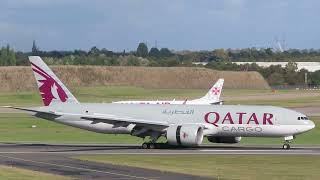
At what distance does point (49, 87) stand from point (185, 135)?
1079cm

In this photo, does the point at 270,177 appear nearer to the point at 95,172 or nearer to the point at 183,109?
the point at 95,172

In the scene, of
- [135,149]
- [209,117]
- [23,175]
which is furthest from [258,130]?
[23,175]

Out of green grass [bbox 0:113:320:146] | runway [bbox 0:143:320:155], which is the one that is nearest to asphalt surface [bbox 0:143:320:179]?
runway [bbox 0:143:320:155]

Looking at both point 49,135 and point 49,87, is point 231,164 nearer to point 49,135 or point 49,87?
point 49,87

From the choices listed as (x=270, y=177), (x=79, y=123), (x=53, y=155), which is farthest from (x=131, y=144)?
(x=270, y=177)

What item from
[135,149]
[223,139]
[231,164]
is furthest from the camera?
[223,139]

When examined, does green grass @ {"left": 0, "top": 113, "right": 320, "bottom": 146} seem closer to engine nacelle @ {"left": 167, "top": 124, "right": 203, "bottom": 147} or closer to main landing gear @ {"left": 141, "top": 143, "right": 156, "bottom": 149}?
main landing gear @ {"left": 141, "top": 143, "right": 156, "bottom": 149}

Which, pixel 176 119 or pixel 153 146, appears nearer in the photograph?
pixel 153 146

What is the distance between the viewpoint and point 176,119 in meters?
51.2

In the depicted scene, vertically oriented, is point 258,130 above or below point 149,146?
above

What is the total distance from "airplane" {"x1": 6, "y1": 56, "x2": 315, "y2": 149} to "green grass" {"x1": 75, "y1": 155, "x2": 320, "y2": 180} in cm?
571

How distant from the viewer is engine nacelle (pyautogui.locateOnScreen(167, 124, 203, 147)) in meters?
48.8

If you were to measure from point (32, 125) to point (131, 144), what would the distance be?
852 inches

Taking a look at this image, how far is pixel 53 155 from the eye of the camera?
44.8m
